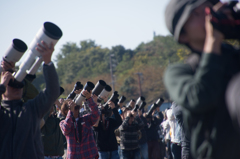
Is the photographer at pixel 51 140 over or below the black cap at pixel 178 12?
below

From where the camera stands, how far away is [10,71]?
352 centimetres

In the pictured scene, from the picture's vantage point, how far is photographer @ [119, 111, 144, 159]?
9617 millimetres

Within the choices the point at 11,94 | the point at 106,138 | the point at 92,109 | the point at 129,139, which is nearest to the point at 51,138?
the point at 92,109

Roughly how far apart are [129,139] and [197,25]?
8220 millimetres

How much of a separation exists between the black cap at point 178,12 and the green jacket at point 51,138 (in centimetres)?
547

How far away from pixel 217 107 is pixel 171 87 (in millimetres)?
246

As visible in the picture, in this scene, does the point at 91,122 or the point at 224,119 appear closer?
the point at 224,119

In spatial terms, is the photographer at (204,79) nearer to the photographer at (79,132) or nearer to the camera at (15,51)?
the camera at (15,51)

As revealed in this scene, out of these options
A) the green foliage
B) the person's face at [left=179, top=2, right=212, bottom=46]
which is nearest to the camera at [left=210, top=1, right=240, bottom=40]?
the person's face at [left=179, top=2, right=212, bottom=46]

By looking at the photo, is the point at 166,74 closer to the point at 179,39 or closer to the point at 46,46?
the point at 179,39

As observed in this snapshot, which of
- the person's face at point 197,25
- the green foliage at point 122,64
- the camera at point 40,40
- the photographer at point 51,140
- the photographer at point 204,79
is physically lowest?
the photographer at point 51,140

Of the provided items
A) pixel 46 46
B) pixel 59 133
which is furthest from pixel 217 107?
pixel 59 133

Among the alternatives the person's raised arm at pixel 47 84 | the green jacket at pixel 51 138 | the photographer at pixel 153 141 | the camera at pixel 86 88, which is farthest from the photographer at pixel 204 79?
the photographer at pixel 153 141

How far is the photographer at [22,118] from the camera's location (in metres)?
3.32
